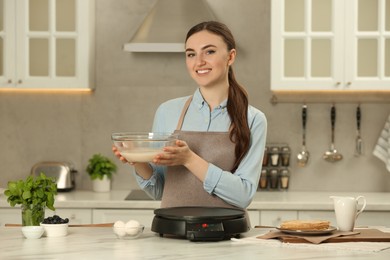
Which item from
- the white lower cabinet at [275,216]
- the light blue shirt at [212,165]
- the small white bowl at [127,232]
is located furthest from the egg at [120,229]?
the white lower cabinet at [275,216]

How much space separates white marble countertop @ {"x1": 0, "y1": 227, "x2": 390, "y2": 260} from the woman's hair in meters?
0.56

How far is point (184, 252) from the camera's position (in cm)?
263

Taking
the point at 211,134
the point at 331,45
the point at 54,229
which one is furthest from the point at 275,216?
the point at 54,229

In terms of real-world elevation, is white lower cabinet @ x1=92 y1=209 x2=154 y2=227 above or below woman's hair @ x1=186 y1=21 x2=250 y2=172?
below

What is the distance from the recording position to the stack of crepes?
5200mm

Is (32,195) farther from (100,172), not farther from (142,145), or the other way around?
(100,172)

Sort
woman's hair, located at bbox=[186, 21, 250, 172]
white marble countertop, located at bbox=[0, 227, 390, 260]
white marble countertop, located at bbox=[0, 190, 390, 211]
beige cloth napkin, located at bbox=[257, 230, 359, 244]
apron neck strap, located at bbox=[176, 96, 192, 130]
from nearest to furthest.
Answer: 1. white marble countertop, located at bbox=[0, 227, 390, 260]
2. beige cloth napkin, located at bbox=[257, 230, 359, 244]
3. woman's hair, located at bbox=[186, 21, 250, 172]
4. apron neck strap, located at bbox=[176, 96, 192, 130]
5. white marble countertop, located at bbox=[0, 190, 390, 211]

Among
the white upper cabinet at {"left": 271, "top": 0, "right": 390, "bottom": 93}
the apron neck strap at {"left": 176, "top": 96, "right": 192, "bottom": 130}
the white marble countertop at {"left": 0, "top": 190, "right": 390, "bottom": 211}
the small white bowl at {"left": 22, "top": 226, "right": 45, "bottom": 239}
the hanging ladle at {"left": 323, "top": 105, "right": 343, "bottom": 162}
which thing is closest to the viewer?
the small white bowl at {"left": 22, "top": 226, "right": 45, "bottom": 239}

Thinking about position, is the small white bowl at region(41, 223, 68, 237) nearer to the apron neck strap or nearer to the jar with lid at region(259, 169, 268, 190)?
the apron neck strap

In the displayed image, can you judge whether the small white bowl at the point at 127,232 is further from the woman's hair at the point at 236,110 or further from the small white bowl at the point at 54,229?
the woman's hair at the point at 236,110

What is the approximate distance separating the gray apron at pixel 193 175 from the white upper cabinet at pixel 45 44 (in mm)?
1859

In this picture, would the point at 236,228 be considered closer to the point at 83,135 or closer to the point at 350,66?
the point at 350,66

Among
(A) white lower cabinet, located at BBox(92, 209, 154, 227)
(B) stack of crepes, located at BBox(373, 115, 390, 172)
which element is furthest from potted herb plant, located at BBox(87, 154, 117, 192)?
(B) stack of crepes, located at BBox(373, 115, 390, 172)

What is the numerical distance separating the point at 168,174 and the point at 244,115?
406mm
